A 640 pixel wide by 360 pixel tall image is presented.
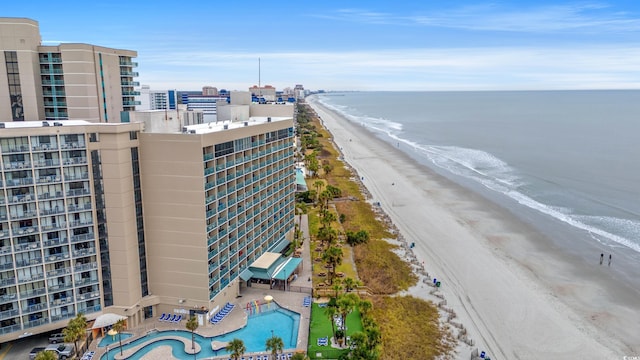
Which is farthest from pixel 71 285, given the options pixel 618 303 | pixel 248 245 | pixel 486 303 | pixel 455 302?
pixel 618 303

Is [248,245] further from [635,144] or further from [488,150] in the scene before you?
[635,144]

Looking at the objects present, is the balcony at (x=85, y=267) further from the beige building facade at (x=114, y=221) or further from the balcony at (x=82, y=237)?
the balcony at (x=82, y=237)

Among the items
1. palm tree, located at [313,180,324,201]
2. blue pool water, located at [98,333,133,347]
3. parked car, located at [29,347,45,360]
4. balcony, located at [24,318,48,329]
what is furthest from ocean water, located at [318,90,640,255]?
parked car, located at [29,347,45,360]

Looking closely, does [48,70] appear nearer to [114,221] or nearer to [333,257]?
[114,221]

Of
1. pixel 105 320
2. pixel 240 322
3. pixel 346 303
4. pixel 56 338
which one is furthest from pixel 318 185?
pixel 56 338

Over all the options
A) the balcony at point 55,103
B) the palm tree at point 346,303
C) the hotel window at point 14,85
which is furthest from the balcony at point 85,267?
the balcony at point 55,103

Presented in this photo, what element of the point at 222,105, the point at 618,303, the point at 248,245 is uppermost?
the point at 222,105
